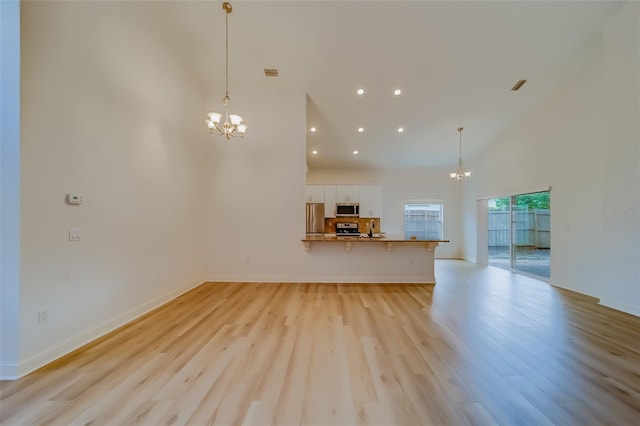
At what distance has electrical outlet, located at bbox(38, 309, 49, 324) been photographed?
2055 millimetres

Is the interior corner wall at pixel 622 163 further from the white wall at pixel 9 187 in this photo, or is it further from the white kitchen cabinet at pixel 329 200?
the white wall at pixel 9 187

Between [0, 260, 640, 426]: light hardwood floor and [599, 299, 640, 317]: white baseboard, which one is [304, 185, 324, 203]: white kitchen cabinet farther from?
[599, 299, 640, 317]: white baseboard

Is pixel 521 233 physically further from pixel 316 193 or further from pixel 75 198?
pixel 75 198

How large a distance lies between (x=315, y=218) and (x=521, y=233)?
5.16 meters

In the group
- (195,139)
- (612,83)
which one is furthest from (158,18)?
(612,83)

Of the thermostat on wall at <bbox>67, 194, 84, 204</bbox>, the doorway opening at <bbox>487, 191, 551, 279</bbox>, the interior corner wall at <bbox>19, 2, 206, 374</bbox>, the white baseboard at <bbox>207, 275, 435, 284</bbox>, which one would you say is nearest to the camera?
the interior corner wall at <bbox>19, 2, 206, 374</bbox>

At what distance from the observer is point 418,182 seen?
316 inches

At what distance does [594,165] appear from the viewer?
404 cm

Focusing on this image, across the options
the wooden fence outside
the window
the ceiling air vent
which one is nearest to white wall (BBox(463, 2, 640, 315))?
the wooden fence outside

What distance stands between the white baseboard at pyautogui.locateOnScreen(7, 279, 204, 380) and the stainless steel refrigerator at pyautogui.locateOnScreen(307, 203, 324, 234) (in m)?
4.25

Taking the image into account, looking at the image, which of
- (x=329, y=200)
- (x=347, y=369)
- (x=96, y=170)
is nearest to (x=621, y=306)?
(x=347, y=369)

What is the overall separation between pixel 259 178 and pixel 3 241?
3.32 metres

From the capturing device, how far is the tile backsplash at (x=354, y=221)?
301 inches

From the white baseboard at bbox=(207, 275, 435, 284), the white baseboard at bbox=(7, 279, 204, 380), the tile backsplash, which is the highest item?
the tile backsplash
